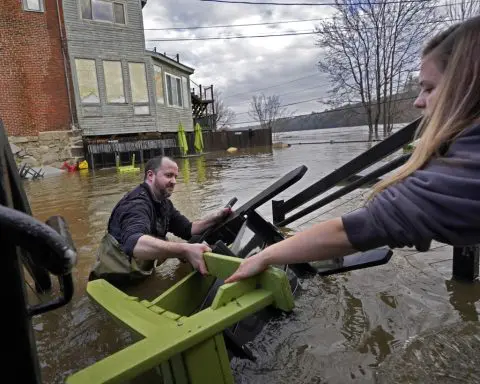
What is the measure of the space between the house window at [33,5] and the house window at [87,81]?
7.40 ft

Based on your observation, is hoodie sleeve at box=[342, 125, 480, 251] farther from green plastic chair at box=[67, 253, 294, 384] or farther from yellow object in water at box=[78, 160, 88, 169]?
yellow object in water at box=[78, 160, 88, 169]

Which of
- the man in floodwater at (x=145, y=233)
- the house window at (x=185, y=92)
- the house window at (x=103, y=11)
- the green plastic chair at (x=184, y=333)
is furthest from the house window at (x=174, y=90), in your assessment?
the green plastic chair at (x=184, y=333)

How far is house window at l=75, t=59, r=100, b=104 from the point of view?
16422 millimetres

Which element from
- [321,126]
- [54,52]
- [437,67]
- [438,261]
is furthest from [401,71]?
[321,126]

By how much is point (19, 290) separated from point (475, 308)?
2660mm

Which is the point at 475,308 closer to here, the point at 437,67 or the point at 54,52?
the point at 437,67

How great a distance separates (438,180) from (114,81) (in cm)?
1801

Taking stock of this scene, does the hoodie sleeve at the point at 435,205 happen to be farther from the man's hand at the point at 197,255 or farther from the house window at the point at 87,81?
the house window at the point at 87,81

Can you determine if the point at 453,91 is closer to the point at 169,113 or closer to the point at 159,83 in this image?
the point at 159,83

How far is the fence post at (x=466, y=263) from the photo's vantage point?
9.38 feet

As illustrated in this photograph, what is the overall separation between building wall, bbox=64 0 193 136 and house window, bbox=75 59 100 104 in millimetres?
163

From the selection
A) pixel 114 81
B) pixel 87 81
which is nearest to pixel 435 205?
pixel 87 81

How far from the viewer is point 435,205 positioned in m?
1.13

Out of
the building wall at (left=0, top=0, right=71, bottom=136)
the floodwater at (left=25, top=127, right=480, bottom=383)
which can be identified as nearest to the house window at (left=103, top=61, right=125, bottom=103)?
the building wall at (left=0, top=0, right=71, bottom=136)
